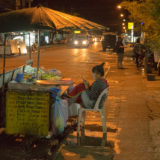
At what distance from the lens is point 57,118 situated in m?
5.55

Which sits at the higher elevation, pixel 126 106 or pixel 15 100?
pixel 15 100

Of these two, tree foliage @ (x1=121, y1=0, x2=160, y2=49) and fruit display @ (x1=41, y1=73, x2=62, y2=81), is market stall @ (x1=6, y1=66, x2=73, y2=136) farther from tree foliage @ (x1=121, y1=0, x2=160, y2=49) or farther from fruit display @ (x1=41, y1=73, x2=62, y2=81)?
tree foliage @ (x1=121, y1=0, x2=160, y2=49)

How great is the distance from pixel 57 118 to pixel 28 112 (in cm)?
55

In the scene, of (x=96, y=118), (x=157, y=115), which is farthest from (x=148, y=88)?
(x=96, y=118)

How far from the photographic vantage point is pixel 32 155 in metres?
5.03

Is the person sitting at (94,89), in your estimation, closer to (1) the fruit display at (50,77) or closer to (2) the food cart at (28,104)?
(2) the food cart at (28,104)

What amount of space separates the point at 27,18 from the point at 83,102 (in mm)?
1873

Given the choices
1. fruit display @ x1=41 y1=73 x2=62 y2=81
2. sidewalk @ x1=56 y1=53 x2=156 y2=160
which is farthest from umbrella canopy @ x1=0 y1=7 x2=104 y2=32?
sidewalk @ x1=56 y1=53 x2=156 y2=160

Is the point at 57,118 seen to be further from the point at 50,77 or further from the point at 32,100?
the point at 50,77

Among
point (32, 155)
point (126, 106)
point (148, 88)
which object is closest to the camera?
point (32, 155)

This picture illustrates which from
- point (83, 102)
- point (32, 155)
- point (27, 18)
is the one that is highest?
point (27, 18)

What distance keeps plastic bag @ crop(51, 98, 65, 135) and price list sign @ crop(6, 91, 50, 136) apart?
0.24 m

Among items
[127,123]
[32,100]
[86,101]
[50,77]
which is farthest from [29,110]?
[127,123]

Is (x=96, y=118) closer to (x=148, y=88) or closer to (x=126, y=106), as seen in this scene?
(x=126, y=106)
